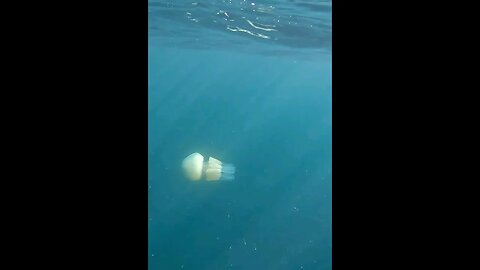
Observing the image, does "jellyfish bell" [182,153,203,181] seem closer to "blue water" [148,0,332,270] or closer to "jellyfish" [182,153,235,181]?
"jellyfish" [182,153,235,181]

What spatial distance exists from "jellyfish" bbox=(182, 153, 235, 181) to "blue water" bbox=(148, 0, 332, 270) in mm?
1612

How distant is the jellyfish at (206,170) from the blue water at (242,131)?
5.29 feet

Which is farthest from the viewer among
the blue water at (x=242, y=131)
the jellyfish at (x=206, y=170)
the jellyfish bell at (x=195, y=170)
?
the jellyfish bell at (x=195, y=170)

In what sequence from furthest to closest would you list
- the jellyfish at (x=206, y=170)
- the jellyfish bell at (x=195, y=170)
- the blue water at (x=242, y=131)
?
1. the jellyfish bell at (x=195, y=170)
2. the jellyfish at (x=206, y=170)
3. the blue water at (x=242, y=131)

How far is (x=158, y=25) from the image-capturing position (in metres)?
21.3

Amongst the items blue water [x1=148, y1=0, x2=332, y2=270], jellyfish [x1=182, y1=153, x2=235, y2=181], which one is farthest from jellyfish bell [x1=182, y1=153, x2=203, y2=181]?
blue water [x1=148, y1=0, x2=332, y2=270]

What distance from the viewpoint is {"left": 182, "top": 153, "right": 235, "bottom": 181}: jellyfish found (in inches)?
1668

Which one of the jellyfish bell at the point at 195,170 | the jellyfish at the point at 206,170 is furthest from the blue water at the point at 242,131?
the jellyfish bell at the point at 195,170

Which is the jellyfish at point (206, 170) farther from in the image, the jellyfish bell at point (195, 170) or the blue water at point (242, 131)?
the blue water at point (242, 131)

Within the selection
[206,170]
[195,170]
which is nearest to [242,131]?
[195,170]

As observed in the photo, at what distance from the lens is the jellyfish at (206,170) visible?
139 ft
